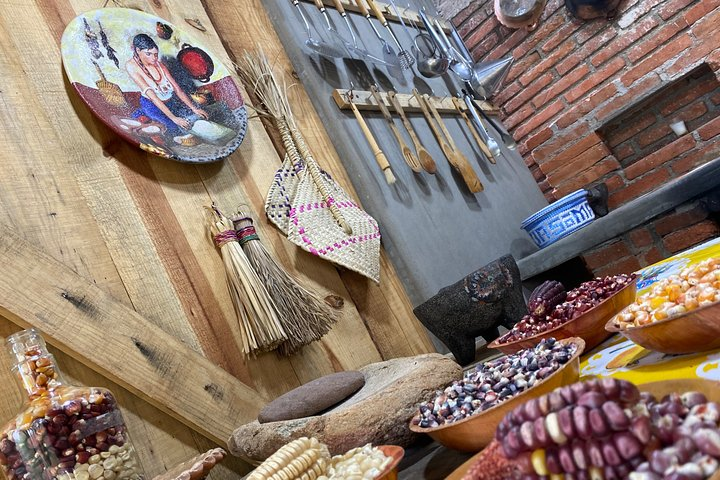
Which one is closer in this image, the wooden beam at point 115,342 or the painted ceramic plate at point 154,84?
the wooden beam at point 115,342

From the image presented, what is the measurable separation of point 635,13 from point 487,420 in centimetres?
285

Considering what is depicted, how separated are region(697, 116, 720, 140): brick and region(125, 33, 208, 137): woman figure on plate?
7.76 ft

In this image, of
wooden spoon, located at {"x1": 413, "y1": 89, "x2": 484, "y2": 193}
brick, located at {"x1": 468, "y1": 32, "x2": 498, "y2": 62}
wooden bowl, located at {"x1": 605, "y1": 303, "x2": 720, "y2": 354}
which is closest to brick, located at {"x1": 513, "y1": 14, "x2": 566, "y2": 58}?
brick, located at {"x1": 468, "y1": 32, "x2": 498, "y2": 62}

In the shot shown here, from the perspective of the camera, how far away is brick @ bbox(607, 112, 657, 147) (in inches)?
117

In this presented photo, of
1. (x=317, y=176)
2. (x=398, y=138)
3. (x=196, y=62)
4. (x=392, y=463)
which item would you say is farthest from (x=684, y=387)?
(x=398, y=138)

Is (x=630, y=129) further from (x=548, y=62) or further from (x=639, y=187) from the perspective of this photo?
(x=548, y=62)

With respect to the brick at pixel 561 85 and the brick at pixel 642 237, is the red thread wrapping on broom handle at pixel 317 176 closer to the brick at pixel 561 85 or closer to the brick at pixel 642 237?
the brick at pixel 642 237

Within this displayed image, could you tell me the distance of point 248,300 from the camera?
1409mm

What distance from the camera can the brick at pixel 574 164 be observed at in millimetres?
3021

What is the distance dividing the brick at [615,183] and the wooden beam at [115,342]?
2.36 m

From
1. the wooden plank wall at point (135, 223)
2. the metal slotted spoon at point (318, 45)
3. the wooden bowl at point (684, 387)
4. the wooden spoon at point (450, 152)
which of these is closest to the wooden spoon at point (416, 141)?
the wooden spoon at point (450, 152)

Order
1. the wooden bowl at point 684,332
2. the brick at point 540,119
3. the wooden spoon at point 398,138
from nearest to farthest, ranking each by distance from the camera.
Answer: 1. the wooden bowl at point 684,332
2. the wooden spoon at point 398,138
3. the brick at point 540,119

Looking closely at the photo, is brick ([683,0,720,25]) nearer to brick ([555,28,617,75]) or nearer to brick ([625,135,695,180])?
brick ([555,28,617,75])

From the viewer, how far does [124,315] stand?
4.06ft
